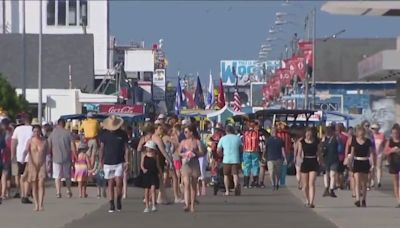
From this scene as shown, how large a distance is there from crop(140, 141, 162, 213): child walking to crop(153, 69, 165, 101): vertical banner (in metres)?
70.0

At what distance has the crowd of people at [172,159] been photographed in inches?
857

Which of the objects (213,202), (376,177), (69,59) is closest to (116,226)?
(213,202)

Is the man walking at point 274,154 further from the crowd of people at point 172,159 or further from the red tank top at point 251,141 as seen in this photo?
the red tank top at point 251,141

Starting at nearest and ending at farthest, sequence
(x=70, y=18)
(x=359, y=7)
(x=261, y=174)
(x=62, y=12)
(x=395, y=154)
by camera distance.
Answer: (x=395, y=154) < (x=261, y=174) < (x=359, y=7) < (x=62, y=12) < (x=70, y=18)

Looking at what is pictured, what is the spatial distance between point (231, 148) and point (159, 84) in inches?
2857

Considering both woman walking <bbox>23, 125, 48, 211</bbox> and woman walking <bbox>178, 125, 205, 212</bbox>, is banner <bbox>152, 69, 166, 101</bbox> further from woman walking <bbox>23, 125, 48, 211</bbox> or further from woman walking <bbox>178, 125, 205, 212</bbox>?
woman walking <bbox>23, 125, 48, 211</bbox>

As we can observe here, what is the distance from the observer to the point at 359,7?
117 ft

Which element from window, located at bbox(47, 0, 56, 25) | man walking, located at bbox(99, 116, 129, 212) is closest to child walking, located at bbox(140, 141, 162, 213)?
man walking, located at bbox(99, 116, 129, 212)

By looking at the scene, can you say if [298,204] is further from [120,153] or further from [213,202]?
[120,153]

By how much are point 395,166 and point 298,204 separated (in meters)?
2.45

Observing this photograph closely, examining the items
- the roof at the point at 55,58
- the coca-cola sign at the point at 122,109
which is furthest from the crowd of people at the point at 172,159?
the roof at the point at 55,58

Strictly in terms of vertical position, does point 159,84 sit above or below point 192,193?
above

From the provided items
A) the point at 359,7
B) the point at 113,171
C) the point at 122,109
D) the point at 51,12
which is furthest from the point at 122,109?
the point at 51,12

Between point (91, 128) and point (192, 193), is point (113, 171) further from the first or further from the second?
point (91, 128)
